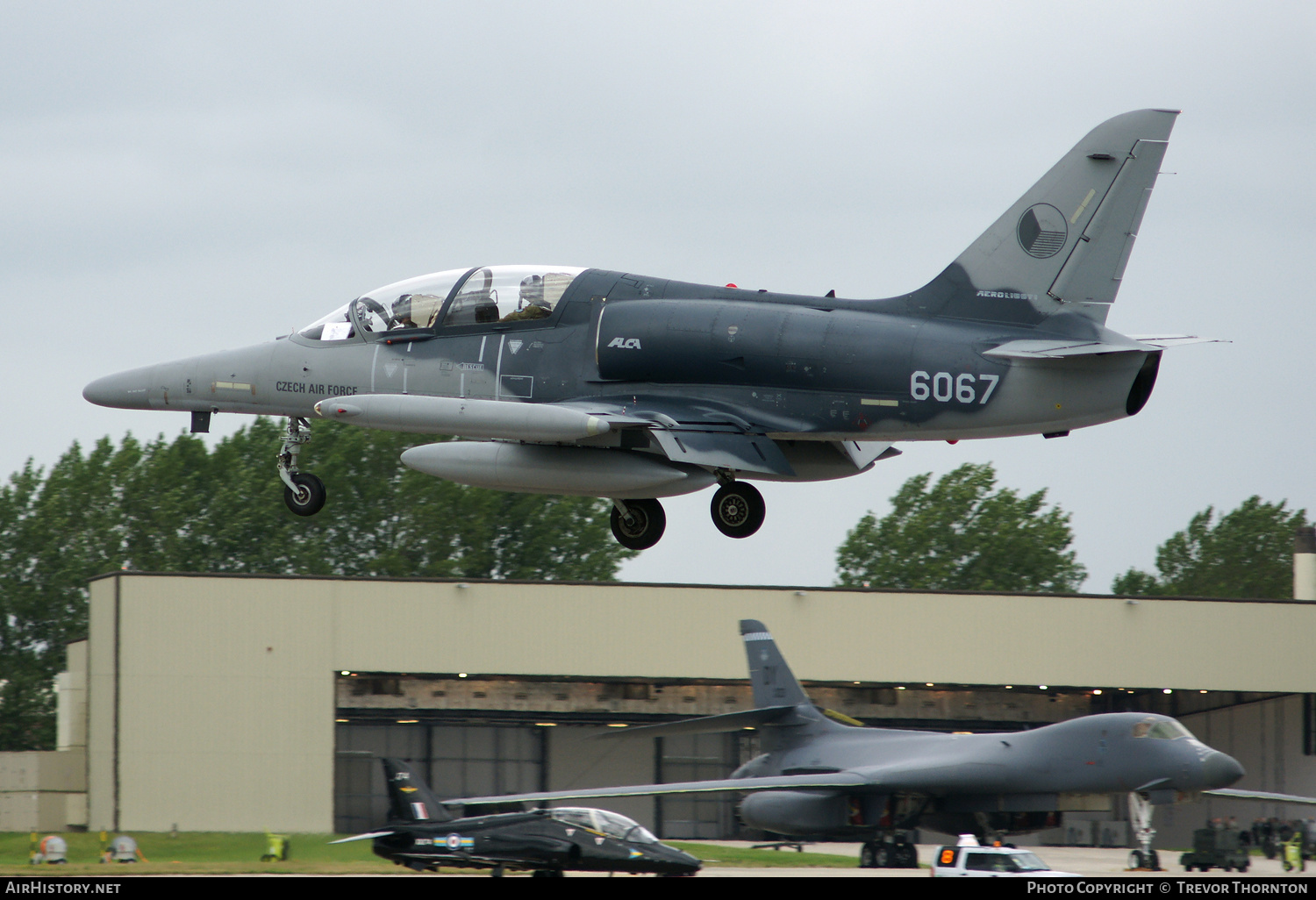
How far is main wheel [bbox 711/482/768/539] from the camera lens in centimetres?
2133

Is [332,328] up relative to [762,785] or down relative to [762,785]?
up

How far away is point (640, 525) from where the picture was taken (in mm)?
23047

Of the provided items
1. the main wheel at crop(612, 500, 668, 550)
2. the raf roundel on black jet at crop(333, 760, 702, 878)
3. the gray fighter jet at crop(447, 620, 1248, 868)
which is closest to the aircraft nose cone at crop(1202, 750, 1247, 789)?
the gray fighter jet at crop(447, 620, 1248, 868)

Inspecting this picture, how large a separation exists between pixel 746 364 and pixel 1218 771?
68.3 feet

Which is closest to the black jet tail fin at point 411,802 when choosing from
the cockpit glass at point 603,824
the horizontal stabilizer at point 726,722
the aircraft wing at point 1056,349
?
the cockpit glass at point 603,824

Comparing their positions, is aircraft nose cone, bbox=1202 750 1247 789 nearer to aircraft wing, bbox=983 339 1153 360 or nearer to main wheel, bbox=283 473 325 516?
aircraft wing, bbox=983 339 1153 360

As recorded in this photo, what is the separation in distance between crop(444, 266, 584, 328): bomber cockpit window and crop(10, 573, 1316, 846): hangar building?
26346 millimetres

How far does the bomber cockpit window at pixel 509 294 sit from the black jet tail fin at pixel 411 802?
15.2 m

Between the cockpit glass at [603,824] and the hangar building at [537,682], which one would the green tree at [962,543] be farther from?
the cockpit glass at [603,824]

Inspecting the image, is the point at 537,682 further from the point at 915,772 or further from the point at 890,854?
the point at 915,772

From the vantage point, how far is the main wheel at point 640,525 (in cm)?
2297

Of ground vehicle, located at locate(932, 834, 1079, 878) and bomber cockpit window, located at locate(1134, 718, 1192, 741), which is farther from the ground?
bomber cockpit window, located at locate(1134, 718, 1192, 741)

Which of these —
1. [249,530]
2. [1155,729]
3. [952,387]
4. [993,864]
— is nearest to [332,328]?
[952,387]

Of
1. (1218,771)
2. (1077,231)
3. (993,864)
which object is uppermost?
(1077,231)
